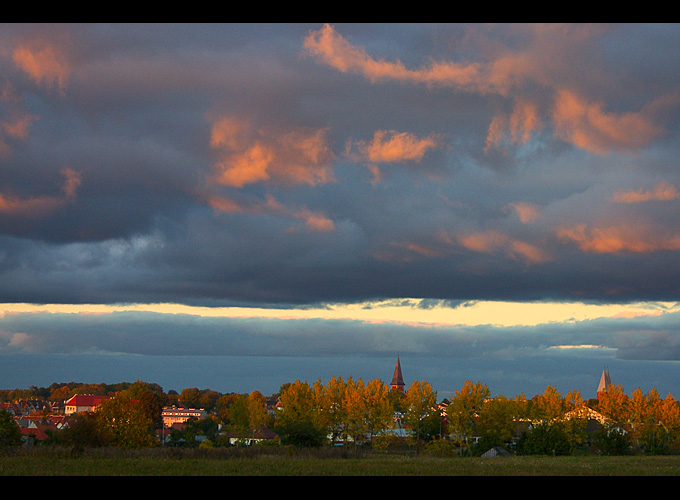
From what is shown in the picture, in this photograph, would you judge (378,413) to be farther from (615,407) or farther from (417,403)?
(615,407)

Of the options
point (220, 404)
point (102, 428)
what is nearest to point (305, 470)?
point (102, 428)

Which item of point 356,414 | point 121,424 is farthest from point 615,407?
point 121,424

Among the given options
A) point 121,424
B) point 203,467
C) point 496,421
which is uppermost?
point 203,467

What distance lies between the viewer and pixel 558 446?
7000 centimetres

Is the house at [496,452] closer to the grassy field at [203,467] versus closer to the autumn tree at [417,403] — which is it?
the autumn tree at [417,403]

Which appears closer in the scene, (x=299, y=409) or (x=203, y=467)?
(x=203, y=467)

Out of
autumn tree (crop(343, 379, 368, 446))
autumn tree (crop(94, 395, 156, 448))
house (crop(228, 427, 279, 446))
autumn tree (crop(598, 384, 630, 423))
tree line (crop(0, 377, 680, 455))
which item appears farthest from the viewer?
house (crop(228, 427, 279, 446))

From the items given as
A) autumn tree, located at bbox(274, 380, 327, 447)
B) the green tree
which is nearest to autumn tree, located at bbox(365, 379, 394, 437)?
autumn tree, located at bbox(274, 380, 327, 447)

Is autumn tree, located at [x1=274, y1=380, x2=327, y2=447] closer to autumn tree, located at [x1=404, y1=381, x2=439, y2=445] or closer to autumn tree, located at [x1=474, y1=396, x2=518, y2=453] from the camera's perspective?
autumn tree, located at [x1=404, y1=381, x2=439, y2=445]

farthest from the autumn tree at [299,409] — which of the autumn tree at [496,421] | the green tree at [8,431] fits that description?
the green tree at [8,431]

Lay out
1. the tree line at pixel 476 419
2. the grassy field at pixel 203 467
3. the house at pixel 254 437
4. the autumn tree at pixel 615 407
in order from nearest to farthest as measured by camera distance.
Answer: the grassy field at pixel 203 467 < the tree line at pixel 476 419 < the autumn tree at pixel 615 407 < the house at pixel 254 437

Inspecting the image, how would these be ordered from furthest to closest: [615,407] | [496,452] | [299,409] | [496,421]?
1. [615,407]
2. [496,452]
3. [299,409]
4. [496,421]
